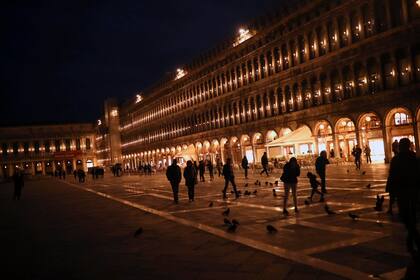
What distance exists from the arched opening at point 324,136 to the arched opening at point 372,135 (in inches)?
129

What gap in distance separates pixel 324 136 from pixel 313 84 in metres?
4.77

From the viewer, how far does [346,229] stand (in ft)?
31.0

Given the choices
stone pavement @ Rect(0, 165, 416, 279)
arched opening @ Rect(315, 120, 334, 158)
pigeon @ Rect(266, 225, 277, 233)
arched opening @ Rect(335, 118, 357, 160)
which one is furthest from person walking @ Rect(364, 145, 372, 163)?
pigeon @ Rect(266, 225, 277, 233)

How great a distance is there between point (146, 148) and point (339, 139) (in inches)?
2032

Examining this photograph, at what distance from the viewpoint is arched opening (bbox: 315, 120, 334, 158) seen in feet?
127

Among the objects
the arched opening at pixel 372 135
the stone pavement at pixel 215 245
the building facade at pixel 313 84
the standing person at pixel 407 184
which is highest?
the building facade at pixel 313 84

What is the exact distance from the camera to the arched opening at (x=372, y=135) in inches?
1344

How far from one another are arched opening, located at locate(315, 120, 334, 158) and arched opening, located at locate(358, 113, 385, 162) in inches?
129

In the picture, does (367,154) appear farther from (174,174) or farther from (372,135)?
(174,174)

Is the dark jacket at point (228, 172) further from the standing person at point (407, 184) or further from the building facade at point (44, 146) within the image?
the building facade at point (44, 146)

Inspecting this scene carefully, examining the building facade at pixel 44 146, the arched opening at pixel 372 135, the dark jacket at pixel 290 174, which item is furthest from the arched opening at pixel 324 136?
the building facade at pixel 44 146

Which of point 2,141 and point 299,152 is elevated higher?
point 2,141

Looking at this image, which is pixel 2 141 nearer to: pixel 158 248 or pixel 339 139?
pixel 339 139

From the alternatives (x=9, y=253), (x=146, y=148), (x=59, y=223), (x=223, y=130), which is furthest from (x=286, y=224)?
(x=146, y=148)
